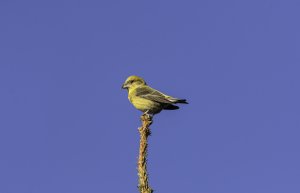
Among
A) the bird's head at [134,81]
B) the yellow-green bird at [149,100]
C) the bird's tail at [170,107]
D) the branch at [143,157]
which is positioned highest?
the bird's head at [134,81]

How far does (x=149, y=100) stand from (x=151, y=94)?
1.23 feet

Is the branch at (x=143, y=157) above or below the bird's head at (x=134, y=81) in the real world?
below

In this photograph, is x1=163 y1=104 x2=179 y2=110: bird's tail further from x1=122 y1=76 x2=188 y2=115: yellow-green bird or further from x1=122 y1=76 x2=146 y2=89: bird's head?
x1=122 y1=76 x2=146 y2=89: bird's head

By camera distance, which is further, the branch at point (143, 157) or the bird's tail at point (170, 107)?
the bird's tail at point (170, 107)

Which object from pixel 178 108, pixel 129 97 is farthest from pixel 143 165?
pixel 129 97

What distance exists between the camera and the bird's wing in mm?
11350

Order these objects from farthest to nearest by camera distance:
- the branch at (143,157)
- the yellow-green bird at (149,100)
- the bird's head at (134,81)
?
the bird's head at (134,81) < the yellow-green bird at (149,100) < the branch at (143,157)

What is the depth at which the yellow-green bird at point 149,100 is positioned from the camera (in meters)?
11.3

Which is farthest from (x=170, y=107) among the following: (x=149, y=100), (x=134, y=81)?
(x=134, y=81)

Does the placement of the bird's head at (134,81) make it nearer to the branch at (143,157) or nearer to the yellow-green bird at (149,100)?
the yellow-green bird at (149,100)

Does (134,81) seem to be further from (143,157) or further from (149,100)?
(143,157)

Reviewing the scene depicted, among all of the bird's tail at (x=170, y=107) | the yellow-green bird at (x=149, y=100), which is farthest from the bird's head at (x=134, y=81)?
the bird's tail at (x=170, y=107)

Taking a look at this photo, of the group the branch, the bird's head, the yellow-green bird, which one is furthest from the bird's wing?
the branch

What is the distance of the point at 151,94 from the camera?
38.8 ft
